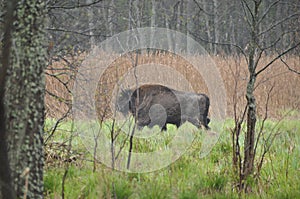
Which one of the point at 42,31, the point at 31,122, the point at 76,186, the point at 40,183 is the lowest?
the point at 76,186

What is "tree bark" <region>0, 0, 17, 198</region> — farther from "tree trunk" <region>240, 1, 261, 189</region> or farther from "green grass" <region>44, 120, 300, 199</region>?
"tree trunk" <region>240, 1, 261, 189</region>

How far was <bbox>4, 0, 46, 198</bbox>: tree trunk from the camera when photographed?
1.68 m

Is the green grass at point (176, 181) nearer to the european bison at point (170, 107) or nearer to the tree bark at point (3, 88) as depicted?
the tree bark at point (3, 88)

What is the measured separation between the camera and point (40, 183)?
1.86 meters

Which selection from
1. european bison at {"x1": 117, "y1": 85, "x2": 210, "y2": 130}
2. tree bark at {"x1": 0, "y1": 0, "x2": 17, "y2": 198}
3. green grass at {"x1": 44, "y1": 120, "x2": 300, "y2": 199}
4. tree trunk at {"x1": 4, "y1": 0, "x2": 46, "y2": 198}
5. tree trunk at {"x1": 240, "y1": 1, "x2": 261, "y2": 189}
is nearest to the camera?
tree bark at {"x1": 0, "y1": 0, "x2": 17, "y2": 198}

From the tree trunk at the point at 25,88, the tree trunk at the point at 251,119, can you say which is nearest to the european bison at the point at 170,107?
the tree trunk at the point at 251,119

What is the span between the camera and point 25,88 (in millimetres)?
1703

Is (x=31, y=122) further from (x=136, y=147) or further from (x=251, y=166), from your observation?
(x=136, y=147)

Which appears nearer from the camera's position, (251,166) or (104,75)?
(251,166)

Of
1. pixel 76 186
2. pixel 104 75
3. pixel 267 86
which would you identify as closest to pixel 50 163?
pixel 76 186

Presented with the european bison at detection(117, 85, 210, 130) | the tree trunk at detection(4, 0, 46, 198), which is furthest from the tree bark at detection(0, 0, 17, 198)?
the european bison at detection(117, 85, 210, 130)

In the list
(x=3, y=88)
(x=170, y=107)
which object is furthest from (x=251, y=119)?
(x=170, y=107)

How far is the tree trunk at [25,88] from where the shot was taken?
1685 mm

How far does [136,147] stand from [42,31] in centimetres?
291
